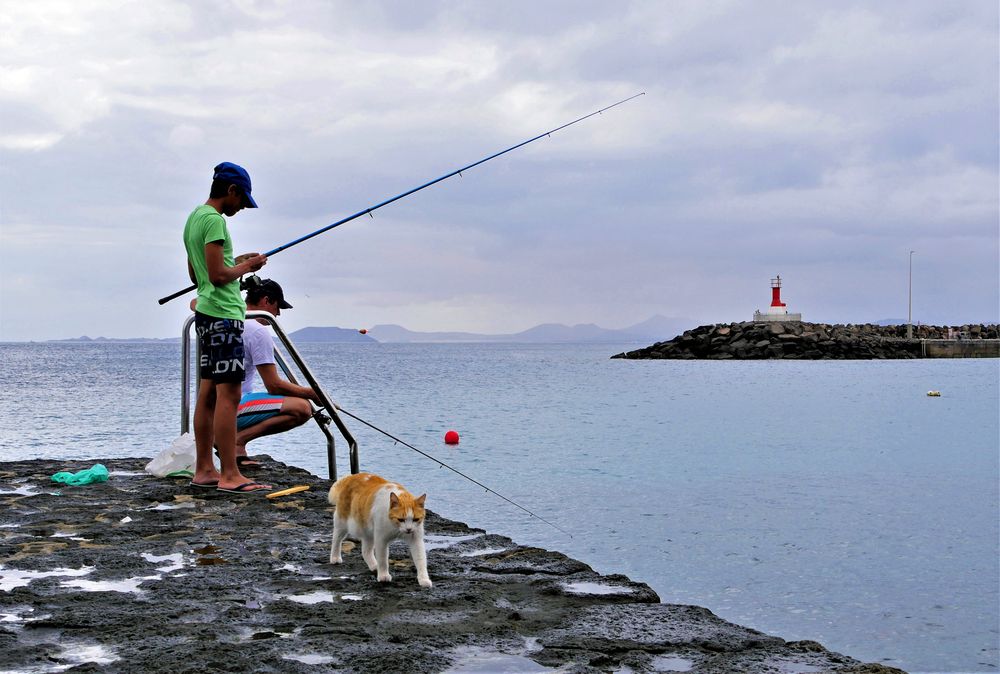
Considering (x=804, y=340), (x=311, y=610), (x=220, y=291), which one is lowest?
(x=311, y=610)

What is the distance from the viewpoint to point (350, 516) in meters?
4.34

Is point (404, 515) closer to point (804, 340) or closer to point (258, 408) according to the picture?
point (258, 408)

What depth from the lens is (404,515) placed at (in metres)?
3.96

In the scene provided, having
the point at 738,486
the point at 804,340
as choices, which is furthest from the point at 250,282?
the point at 804,340

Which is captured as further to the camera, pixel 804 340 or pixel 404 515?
pixel 804 340

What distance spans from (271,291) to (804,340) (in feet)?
197

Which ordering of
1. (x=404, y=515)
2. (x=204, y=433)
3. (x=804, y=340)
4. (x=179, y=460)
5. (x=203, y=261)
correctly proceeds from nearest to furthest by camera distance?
(x=404, y=515) < (x=203, y=261) < (x=204, y=433) < (x=179, y=460) < (x=804, y=340)

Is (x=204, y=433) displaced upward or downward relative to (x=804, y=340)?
downward

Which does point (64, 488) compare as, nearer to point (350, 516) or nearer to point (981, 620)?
point (350, 516)

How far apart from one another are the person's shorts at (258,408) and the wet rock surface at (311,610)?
5.52 ft

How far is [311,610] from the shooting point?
364 cm

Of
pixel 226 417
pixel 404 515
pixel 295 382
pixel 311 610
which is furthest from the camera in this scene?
pixel 295 382

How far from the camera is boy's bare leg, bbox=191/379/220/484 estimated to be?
6.07 metres

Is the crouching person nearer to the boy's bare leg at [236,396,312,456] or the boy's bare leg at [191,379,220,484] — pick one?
the boy's bare leg at [236,396,312,456]
